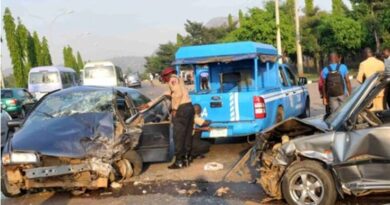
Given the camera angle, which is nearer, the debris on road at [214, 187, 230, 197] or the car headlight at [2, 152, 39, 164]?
the debris on road at [214, 187, 230, 197]

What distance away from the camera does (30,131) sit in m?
7.97

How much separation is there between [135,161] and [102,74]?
942 inches

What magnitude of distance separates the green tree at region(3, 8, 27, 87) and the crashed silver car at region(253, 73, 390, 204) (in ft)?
152

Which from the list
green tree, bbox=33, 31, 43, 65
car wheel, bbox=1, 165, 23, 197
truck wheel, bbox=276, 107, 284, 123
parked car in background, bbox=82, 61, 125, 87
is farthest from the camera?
green tree, bbox=33, 31, 43, 65

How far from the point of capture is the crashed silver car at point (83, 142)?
744 centimetres

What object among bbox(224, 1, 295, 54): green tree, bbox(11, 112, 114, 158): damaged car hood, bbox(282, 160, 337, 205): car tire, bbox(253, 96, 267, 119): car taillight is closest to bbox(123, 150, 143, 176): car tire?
bbox(11, 112, 114, 158): damaged car hood

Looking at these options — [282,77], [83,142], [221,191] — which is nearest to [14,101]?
[282,77]

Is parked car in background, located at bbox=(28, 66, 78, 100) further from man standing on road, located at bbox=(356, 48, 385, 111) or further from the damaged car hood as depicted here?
the damaged car hood

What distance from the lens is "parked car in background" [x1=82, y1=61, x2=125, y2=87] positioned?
31578 mm

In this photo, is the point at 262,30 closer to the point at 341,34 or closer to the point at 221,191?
the point at 341,34

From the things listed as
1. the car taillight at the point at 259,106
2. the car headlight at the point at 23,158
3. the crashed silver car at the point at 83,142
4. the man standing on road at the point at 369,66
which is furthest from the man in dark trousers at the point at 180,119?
the man standing on road at the point at 369,66

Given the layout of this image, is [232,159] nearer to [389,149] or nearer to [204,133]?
[204,133]

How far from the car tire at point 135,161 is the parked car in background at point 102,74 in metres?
22.9

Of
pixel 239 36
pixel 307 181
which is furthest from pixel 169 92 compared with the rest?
pixel 239 36
